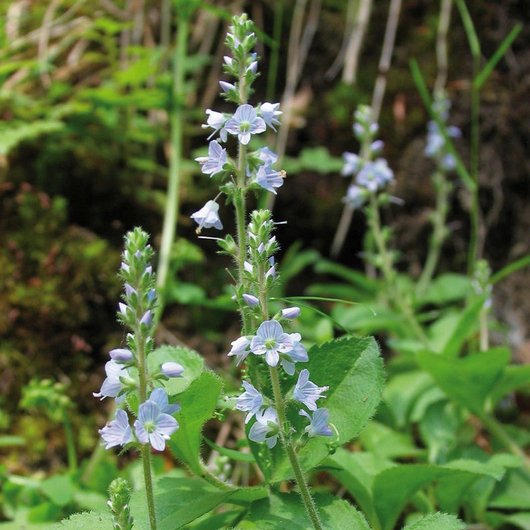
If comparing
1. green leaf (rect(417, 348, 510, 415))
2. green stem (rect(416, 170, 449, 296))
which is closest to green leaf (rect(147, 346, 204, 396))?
green leaf (rect(417, 348, 510, 415))

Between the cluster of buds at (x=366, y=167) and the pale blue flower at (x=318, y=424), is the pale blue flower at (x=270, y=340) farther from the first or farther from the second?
the cluster of buds at (x=366, y=167)

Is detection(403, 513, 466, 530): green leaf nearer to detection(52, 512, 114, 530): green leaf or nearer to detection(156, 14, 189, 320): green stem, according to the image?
detection(52, 512, 114, 530): green leaf

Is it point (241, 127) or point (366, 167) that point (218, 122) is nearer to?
point (241, 127)

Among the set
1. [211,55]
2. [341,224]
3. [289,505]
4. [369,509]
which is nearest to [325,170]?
[341,224]

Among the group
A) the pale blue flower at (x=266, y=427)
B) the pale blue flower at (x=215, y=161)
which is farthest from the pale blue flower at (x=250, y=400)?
the pale blue flower at (x=215, y=161)

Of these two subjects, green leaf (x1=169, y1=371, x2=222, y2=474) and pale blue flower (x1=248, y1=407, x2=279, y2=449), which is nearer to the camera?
pale blue flower (x1=248, y1=407, x2=279, y2=449)
